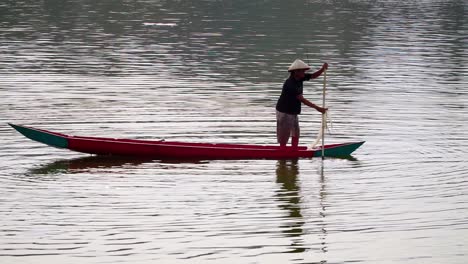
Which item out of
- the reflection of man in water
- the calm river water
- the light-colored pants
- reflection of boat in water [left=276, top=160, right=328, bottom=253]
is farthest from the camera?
the light-colored pants

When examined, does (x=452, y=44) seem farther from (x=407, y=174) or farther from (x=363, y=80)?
(x=407, y=174)

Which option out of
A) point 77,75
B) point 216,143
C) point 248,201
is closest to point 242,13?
point 77,75

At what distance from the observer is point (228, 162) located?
61.0ft

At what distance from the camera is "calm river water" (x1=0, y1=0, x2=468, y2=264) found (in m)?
13.7

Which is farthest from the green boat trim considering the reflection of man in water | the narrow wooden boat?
the reflection of man in water

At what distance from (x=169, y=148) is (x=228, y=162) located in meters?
1.02

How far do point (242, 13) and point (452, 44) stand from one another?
52.5 feet

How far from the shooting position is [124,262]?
41.6ft

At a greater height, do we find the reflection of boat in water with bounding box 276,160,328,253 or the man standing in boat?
the man standing in boat

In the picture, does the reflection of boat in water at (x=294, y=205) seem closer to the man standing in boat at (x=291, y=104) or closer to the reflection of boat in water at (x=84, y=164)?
the man standing in boat at (x=291, y=104)

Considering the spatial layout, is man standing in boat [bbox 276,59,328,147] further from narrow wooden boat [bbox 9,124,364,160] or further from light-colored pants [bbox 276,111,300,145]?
narrow wooden boat [bbox 9,124,364,160]

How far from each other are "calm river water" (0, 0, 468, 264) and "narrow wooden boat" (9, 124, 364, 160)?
185 mm

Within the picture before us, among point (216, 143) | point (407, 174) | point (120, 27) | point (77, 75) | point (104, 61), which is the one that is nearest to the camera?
point (407, 174)

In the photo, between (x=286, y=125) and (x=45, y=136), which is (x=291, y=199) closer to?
(x=286, y=125)
